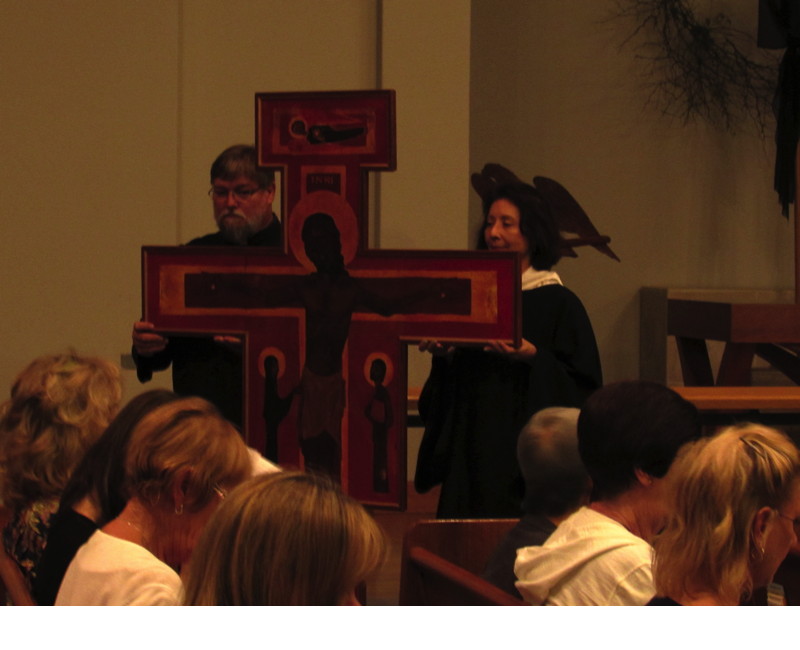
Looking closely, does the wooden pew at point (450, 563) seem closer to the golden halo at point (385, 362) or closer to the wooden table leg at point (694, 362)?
the golden halo at point (385, 362)

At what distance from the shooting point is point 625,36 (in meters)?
6.95

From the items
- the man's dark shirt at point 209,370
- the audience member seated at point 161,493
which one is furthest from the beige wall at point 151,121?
the audience member seated at point 161,493

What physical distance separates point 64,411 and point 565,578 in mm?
1075

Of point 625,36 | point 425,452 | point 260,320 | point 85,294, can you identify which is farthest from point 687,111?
point 260,320

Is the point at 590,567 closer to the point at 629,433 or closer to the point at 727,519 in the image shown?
the point at 629,433

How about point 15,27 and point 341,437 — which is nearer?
point 341,437

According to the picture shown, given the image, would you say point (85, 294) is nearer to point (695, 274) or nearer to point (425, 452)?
point (425, 452)

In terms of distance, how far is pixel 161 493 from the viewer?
193 cm

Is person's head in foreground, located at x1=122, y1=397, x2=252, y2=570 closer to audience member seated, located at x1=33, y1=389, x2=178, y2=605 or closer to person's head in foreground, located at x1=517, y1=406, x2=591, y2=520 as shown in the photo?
audience member seated, located at x1=33, y1=389, x2=178, y2=605

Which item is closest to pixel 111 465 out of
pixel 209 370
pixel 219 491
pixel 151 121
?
pixel 219 491

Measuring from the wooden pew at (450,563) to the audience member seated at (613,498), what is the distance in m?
0.10

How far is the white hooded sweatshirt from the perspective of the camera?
2.14 m

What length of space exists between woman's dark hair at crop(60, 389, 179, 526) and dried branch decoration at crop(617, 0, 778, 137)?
5.54 meters

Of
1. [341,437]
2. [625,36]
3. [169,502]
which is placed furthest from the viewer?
[625,36]
